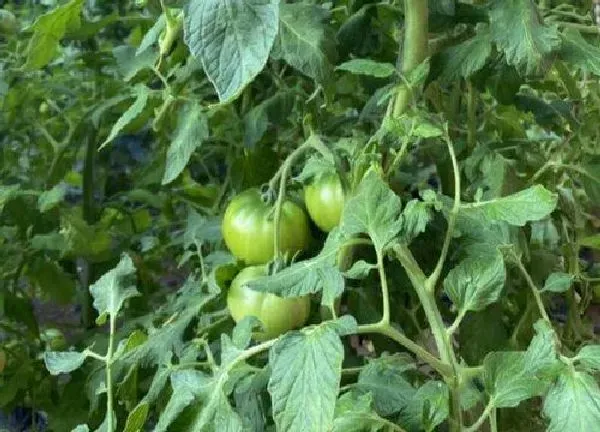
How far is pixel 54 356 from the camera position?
0.72 metres

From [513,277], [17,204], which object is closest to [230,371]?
[513,277]

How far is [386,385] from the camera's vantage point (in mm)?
615

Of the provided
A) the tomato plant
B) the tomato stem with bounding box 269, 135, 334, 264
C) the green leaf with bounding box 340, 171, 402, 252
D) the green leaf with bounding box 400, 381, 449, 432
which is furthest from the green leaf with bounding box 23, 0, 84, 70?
the green leaf with bounding box 400, 381, 449, 432

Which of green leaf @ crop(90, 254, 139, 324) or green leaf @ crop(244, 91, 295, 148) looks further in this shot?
green leaf @ crop(244, 91, 295, 148)

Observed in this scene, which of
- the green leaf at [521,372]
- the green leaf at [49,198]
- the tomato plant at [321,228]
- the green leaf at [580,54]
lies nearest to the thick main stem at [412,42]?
the tomato plant at [321,228]

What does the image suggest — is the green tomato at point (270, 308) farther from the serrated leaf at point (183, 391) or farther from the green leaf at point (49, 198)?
the green leaf at point (49, 198)

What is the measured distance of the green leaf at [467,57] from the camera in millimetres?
733

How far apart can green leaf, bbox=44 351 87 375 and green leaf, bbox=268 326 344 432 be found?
8.4 inches

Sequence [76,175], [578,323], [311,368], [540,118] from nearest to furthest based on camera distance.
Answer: [311,368] → [540,118] → [578,323] → [76,175]

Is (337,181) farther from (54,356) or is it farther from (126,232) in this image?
(126,232)

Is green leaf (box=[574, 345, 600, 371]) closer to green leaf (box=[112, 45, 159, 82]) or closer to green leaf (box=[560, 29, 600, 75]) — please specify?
green leaf (box=[560, 29, 600, 75])

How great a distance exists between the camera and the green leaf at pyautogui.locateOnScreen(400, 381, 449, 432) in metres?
0.55

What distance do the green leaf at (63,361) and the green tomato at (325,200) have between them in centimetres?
21

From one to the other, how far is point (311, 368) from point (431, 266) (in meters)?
0.29
